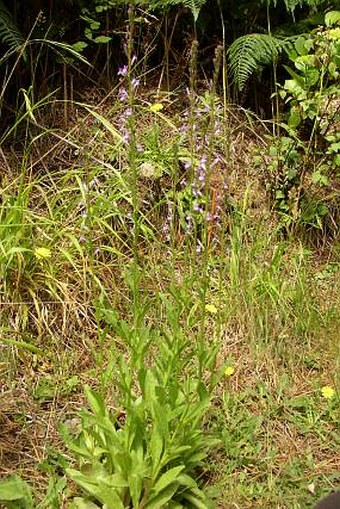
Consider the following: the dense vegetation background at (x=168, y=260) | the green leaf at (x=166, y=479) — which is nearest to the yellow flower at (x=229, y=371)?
the dense vegetation background at (x=168, y=260)

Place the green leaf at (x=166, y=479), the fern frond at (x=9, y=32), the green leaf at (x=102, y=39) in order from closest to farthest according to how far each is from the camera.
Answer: the green leaf at (x=166, y=479), the fern frond at (x=9, y=32), the green leaf at (x=102, y=39)

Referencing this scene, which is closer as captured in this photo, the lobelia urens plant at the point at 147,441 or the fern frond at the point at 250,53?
the lobelia urens plant at the point at 147,441

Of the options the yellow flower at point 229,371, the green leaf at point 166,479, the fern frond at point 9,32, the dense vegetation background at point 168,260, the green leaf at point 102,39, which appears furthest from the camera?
the green leaf at point 102,39

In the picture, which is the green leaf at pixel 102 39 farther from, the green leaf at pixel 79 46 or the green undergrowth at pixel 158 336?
the green undergrowth at pixel 158 336

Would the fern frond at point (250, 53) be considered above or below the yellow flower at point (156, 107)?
above

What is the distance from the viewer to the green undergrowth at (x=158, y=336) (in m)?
2.48

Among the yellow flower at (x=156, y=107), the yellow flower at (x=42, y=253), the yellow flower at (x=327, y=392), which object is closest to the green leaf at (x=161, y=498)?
the yellow flower at (x=327, y=392)

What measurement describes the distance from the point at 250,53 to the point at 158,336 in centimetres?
150

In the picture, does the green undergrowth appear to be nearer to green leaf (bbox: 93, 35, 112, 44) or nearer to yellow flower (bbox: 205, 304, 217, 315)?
yellow flower (bbox: 205, 304, 217, 315)

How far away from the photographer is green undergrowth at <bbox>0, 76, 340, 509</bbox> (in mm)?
2484

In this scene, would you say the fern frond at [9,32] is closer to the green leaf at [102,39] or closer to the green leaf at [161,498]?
the green leaf at [102,39]

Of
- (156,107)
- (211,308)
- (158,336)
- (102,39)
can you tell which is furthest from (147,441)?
(102,39)

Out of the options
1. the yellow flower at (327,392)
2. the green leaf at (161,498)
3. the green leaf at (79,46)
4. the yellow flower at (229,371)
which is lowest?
the yellow flower at (327,392)

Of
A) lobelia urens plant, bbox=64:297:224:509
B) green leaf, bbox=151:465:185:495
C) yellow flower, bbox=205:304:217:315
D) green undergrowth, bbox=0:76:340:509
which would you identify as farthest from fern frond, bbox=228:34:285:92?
green leaf, bbox=151:465:185:495
